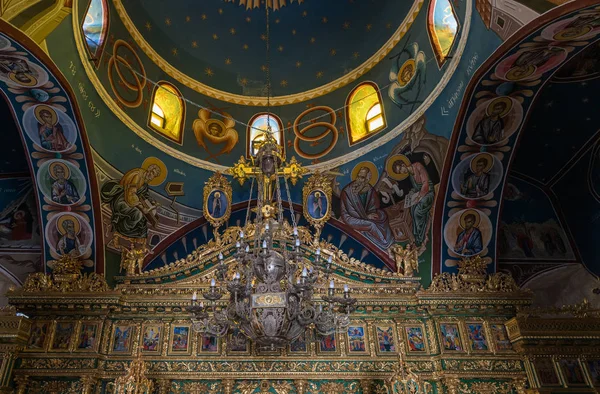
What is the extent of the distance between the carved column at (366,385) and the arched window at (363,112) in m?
A: 6.50

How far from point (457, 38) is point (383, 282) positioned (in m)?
5.82

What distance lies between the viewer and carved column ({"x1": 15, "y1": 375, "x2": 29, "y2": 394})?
Result: 8.22m

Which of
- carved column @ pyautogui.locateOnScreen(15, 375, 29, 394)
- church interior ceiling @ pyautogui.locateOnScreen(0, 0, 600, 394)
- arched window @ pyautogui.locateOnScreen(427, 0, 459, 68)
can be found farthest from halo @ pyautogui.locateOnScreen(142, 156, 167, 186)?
arched window @ pyautogui.locateOnScreen(427, 0, 459, 68)

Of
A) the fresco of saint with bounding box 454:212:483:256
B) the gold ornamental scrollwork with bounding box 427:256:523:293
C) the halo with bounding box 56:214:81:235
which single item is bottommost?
the gold ornamental scrollwork with bounding box 427:256:523:293

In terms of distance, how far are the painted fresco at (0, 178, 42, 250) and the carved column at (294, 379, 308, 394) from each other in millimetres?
7515

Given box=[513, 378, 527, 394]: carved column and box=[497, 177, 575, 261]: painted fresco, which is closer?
box=[513, 378, 527, 394]: carved column

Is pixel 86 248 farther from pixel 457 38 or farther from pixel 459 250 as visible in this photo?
pixel 457 38

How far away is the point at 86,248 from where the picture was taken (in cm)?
993

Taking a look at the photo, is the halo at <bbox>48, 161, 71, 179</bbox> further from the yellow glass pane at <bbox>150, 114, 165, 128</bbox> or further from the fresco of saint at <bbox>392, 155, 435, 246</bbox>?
the fresco of saint at <bbox>392, 155, 435, 246</bbox>

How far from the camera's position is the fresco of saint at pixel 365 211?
37.0 ft

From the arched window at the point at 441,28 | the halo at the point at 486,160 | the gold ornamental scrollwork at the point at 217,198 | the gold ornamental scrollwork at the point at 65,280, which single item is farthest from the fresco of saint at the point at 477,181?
the gold ornamental scrollwork at the point at 65,280

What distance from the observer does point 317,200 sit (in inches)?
453

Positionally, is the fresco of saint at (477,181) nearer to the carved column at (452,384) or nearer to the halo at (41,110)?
the carved column at (452,384)

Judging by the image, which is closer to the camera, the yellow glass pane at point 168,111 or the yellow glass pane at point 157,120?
the yellow glass pane at point 157,120
